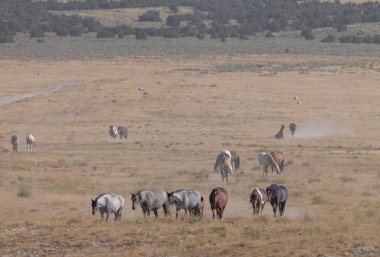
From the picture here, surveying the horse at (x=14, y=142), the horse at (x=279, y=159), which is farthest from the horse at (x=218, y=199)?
the horse at (x=14, y=142)

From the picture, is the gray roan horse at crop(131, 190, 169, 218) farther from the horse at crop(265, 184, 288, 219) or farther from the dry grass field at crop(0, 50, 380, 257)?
the horse at crop(265, 184, 288, 219)

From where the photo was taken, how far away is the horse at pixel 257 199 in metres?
23.8

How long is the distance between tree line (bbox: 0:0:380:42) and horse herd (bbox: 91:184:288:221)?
9153 cm

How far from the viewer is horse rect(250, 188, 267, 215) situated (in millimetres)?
23828

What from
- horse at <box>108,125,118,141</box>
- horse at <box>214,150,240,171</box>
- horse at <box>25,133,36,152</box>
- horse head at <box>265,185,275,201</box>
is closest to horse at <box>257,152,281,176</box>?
horse at <box>214,150,240,171</box>

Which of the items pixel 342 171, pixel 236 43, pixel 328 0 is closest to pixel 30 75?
pixel 236 43

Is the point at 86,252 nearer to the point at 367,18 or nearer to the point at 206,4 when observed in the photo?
the point at 367,18

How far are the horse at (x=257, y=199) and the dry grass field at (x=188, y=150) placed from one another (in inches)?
21.8

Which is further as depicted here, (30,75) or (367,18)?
(367,18)

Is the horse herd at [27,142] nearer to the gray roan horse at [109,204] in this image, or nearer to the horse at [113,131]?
the horse at [113,131]

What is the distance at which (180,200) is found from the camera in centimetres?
2348

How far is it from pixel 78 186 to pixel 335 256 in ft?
49.5

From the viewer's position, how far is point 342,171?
3672 cm

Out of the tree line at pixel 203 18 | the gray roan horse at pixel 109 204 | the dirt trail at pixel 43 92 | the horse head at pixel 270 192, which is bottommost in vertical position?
the dirt trail at pixel 43 92
